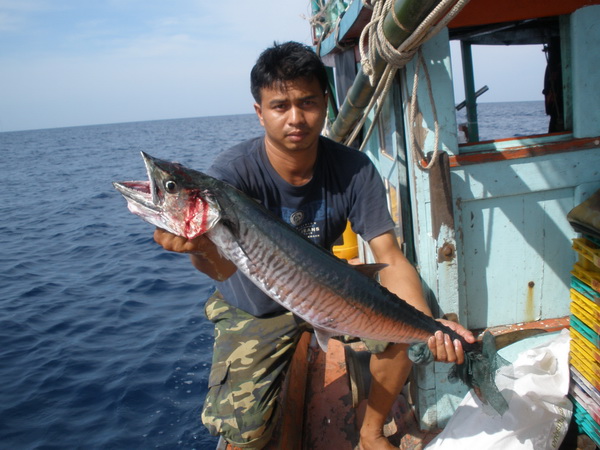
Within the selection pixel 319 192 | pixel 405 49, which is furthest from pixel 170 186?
pixel 405 49

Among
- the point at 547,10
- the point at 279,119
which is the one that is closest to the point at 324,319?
the point at 279,119

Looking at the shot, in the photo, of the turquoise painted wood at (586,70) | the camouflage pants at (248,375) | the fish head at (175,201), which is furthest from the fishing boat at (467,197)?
the fish head at (175,201)

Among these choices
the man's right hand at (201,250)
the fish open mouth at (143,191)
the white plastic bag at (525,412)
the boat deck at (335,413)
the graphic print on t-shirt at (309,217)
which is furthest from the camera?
the boat deck at (335,413)

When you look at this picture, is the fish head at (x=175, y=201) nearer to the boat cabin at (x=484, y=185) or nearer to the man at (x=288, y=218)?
the man at (x=288, y=218)

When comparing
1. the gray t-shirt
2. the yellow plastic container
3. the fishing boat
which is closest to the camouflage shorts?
the gray t-shirt

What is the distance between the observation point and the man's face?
8.63 feet

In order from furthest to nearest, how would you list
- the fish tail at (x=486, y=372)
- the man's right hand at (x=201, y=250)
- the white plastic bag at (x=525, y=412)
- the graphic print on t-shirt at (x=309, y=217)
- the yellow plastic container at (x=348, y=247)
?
the yellow plastic container at (x=348, y=247) < the graphic print on t-shirt at (x=309, y=217) < the white plastic bag at (x=525, y=412) < the fish tail at (x=486, y=372) < the man's right hand at (x=201, y=250)

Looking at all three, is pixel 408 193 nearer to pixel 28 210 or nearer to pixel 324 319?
pixel 324 319

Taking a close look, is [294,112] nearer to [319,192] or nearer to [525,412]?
[319,192]

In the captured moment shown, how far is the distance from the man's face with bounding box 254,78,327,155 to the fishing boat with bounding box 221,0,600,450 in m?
0.46

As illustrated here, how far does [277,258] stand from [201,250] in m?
0.38

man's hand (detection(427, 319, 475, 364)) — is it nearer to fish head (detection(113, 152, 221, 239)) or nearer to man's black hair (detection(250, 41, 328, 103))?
fish head (detection(113, 152, 221, 239))

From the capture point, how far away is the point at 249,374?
9.70ft

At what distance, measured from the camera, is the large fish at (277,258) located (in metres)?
2.10
